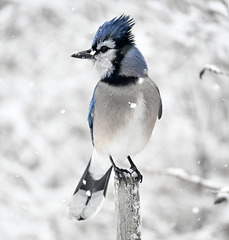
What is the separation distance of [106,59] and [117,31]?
0.17 m

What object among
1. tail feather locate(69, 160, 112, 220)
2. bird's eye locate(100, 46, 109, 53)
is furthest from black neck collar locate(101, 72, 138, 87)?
tail feather locate(69, 160, 112, 220)

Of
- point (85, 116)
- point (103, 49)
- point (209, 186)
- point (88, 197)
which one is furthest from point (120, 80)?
point (85, 116)

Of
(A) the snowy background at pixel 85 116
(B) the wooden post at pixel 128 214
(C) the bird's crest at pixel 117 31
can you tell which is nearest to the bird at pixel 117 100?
(C) the bird's crest at pixel 117 31

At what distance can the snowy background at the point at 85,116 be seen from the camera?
487cm

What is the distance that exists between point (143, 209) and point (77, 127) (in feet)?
3.56

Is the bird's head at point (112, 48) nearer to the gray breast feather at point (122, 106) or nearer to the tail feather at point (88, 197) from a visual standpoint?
the gray breast feather at point (122, 106)

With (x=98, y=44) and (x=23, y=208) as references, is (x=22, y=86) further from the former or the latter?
(x=98, y=44)

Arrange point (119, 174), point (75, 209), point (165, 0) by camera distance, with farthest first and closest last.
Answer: point (165, 0), point (75, 209), point (119, 174)

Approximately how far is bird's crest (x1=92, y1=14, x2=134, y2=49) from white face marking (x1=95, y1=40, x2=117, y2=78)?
0.03 meters

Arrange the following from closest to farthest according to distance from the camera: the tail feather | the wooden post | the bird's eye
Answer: the wooden post → the tail feather → the bird's eye

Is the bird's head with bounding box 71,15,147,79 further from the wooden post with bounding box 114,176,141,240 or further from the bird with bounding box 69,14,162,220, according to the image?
Answer: the wooden post with bounding box 114,176,141,240

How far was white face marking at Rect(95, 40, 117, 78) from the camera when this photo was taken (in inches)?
111

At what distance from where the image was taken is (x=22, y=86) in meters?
5.42

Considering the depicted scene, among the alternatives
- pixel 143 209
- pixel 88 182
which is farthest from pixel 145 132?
pixel 143 209
